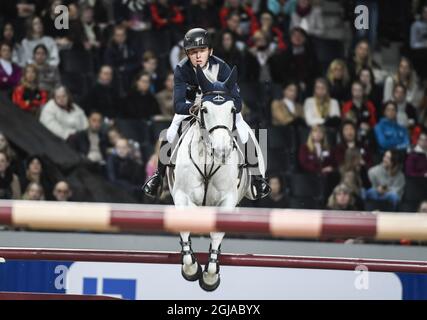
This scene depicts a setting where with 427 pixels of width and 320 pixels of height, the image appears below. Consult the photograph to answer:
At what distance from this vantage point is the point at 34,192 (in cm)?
1059

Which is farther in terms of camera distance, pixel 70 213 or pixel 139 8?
pixel 139 8

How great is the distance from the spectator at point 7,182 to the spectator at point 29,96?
892 millimetres

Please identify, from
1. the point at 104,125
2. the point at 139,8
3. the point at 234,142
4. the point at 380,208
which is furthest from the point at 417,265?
the point at 139,8

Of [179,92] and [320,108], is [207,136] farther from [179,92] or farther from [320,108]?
[320,108]

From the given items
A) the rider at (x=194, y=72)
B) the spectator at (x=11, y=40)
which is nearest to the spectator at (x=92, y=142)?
the spectator at (x=11, y=40)

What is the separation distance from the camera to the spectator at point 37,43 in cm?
1202

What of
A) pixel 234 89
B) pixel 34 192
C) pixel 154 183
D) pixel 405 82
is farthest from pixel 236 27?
pixel 234 89

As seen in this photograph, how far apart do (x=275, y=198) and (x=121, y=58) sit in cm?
247

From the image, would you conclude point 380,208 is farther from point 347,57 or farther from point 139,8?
point 139,8

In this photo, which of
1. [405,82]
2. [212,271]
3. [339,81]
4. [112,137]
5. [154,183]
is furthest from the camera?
[405,82]

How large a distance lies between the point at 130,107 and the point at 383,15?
3.50 m

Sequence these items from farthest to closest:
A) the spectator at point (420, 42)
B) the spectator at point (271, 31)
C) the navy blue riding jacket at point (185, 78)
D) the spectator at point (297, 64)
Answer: the spectator at point (420, 42)
the spectator at point (271, 31)
the spectator at point (297, 64)
the navy blue riding jacket at point (185, 78)

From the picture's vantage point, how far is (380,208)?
11.4 metres

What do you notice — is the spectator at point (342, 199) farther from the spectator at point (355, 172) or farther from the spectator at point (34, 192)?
the spectator at point (34, 192)
